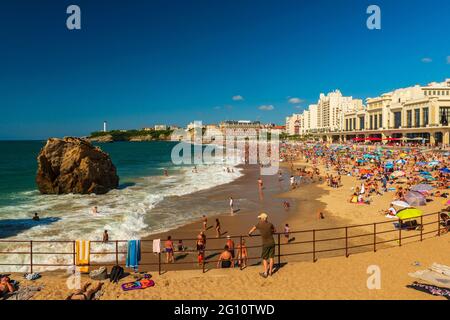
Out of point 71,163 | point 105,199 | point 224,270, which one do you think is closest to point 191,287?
point 224,270

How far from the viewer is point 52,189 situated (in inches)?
1093

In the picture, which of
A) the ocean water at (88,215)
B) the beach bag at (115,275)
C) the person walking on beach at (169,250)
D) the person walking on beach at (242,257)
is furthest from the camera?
the ocean water at (88,215)

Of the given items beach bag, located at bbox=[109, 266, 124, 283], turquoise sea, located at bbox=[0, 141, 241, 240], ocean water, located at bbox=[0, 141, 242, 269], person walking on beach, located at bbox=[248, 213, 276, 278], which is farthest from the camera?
turquoise sea, located at bbox=[0, 141, 241, 240]

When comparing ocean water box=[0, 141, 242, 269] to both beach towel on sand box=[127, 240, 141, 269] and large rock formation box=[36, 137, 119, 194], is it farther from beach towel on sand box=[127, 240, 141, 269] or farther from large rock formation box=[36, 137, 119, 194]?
beach towel on sand box=[127, 240, 141, 269]

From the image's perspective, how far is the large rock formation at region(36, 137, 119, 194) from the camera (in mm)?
27109

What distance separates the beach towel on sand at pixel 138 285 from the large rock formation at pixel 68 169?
840 inches

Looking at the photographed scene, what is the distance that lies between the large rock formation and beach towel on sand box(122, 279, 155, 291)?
21335 millimetres

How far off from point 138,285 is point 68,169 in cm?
2267

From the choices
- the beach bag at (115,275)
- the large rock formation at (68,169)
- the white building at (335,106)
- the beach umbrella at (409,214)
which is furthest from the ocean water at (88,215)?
the white building at (335,106)

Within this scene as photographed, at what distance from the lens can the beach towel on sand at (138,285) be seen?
7699 mm

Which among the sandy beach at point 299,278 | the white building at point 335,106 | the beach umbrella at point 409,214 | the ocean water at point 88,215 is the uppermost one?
the white building at point 335,106

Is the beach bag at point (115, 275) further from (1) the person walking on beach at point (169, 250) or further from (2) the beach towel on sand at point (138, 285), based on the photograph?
(1) the person walking on beach at point (169, 250)

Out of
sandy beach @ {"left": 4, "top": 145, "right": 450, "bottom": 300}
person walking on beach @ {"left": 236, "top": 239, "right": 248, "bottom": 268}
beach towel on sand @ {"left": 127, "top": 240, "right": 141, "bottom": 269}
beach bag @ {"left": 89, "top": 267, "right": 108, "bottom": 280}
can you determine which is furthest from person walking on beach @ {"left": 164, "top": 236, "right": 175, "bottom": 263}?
beach bag @ {"left": 89, "top": 267, "right": 108, "bottom": 280}

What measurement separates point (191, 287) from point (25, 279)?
4.31 metres
